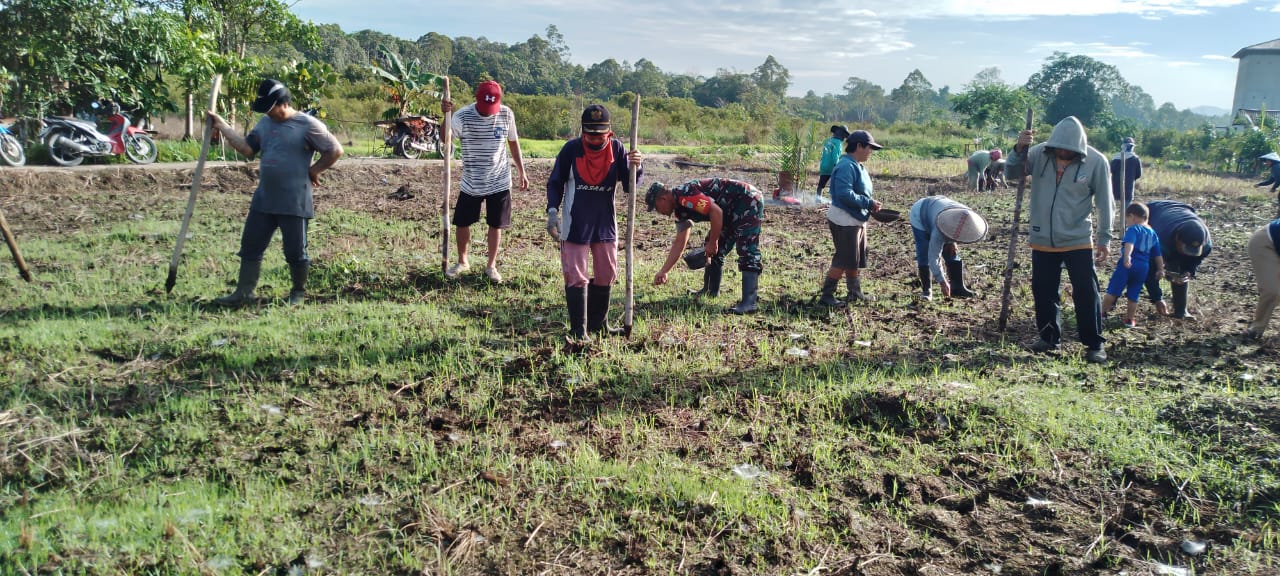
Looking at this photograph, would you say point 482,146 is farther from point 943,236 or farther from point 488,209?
point 943,236

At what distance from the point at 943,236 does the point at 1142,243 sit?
146cm

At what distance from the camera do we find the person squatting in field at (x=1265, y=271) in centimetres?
575

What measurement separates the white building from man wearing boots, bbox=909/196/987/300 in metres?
58.5

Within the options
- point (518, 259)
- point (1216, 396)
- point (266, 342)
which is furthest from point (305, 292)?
point (1216, 396)

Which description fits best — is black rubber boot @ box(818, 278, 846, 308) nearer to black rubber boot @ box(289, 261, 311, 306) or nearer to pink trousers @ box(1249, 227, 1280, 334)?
pink trousers @ box(1249, 227, 1280, 334)

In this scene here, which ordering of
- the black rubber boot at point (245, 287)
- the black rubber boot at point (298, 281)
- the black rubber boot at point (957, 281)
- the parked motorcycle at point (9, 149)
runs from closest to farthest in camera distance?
the black rubber boot at point (245, 287)
the black rubber boot at point (298, 281)
the black rubber boot at point (957, 281)
the parked motorcycle at point (9, 149)

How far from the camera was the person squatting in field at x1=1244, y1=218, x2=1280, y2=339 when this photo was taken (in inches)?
226

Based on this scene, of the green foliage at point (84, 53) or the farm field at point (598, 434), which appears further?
the green foliage at point (84, 53)

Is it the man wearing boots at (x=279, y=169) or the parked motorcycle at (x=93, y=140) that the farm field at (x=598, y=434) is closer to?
the man wearing boots at (x=279, y=169)

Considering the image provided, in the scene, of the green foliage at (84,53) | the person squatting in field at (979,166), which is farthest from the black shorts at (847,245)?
the green foliage at (84,53)

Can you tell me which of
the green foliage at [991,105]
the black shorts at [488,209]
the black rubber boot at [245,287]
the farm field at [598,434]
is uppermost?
the green foliage at [991,105]

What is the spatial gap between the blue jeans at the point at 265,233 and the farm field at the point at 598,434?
447 millimetres

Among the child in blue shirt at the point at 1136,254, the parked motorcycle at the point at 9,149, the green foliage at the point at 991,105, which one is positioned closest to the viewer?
the child in blue shirt at the point at 1136,254

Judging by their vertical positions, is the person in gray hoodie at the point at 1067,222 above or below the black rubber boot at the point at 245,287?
above
